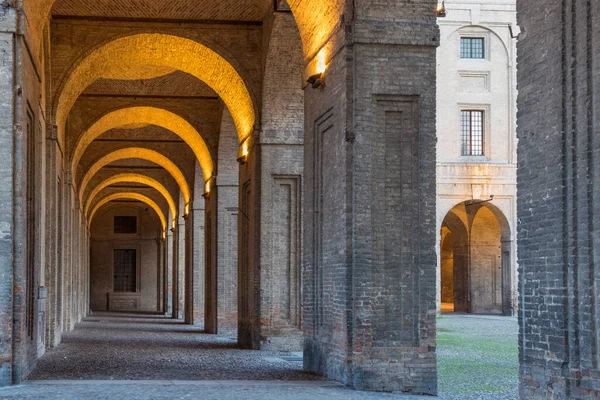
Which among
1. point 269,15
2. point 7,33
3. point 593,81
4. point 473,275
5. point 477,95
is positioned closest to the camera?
point 593,81

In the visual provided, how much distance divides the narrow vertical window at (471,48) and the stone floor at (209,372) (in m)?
15.5

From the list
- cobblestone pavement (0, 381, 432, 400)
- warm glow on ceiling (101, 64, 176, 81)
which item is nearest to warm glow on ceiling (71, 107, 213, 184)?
warm glow on ceiling (101, 64, 176, 81)

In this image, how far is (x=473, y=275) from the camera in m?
38.7

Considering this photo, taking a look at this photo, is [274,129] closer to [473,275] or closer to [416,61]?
[416,61]

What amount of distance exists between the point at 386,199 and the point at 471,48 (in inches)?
1006

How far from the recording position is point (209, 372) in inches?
571

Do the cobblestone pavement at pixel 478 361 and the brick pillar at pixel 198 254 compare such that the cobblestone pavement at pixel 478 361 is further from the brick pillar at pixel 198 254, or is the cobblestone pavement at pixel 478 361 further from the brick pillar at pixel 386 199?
the brick pillar at pixel 198 254

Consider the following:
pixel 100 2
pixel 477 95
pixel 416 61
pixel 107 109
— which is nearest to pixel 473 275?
pixel 477 95

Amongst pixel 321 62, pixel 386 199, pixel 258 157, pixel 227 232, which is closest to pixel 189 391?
pixel 386 199

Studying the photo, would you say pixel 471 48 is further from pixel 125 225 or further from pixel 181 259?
pixel 125 225

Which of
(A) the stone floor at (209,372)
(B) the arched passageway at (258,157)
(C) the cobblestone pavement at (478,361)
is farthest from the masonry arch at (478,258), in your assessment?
(A) the stone floor at (209,372)

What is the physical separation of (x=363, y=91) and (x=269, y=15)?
7261 millimetres

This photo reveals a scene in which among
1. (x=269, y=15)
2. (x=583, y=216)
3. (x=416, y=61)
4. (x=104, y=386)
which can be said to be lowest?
(x=104, y=386)

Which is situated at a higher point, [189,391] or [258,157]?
[258,157]
